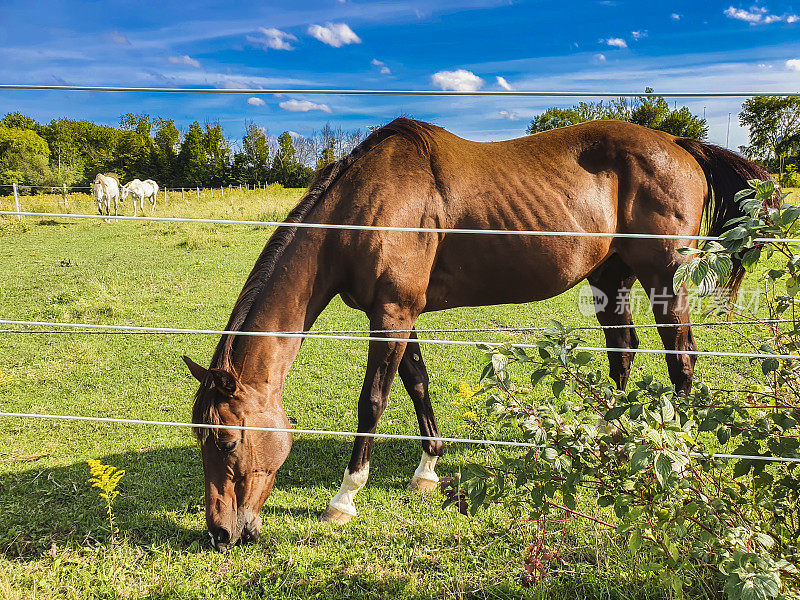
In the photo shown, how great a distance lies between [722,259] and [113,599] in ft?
8.58

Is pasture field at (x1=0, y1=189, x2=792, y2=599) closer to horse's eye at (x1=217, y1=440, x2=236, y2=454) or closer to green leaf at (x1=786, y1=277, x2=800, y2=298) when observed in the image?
horse's eye at (x1=217, y1=440, x2=236, y2=454)

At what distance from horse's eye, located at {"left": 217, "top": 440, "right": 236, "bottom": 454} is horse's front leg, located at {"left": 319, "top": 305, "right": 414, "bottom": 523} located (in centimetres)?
70

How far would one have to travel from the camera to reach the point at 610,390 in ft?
5.92

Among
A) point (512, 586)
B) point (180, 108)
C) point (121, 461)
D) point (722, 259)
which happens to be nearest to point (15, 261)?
point (121, 461)

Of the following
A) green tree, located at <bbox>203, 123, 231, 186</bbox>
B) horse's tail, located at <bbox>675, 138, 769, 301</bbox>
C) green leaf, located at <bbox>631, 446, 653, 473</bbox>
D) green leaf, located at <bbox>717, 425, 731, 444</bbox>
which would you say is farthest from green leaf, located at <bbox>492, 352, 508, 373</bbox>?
green tree, located at <bbox>203, 123, 231, 186</bbox>

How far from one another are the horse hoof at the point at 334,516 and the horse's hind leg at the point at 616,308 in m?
2.19

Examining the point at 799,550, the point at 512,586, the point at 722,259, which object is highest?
the point at 722,259

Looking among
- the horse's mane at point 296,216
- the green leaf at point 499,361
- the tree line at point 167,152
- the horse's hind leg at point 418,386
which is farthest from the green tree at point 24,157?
the green leaf at point 499,361

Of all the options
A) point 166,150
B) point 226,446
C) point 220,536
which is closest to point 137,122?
point 166,150

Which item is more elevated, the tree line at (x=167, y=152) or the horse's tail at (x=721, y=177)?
the tree line at (x=167, y=152)

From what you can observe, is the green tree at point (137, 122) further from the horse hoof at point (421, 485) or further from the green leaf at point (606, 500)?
the green leaf at point (606, 500)

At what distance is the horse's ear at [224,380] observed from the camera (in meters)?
2.38

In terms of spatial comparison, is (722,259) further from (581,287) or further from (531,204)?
(581,287)

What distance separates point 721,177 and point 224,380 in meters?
3.42
